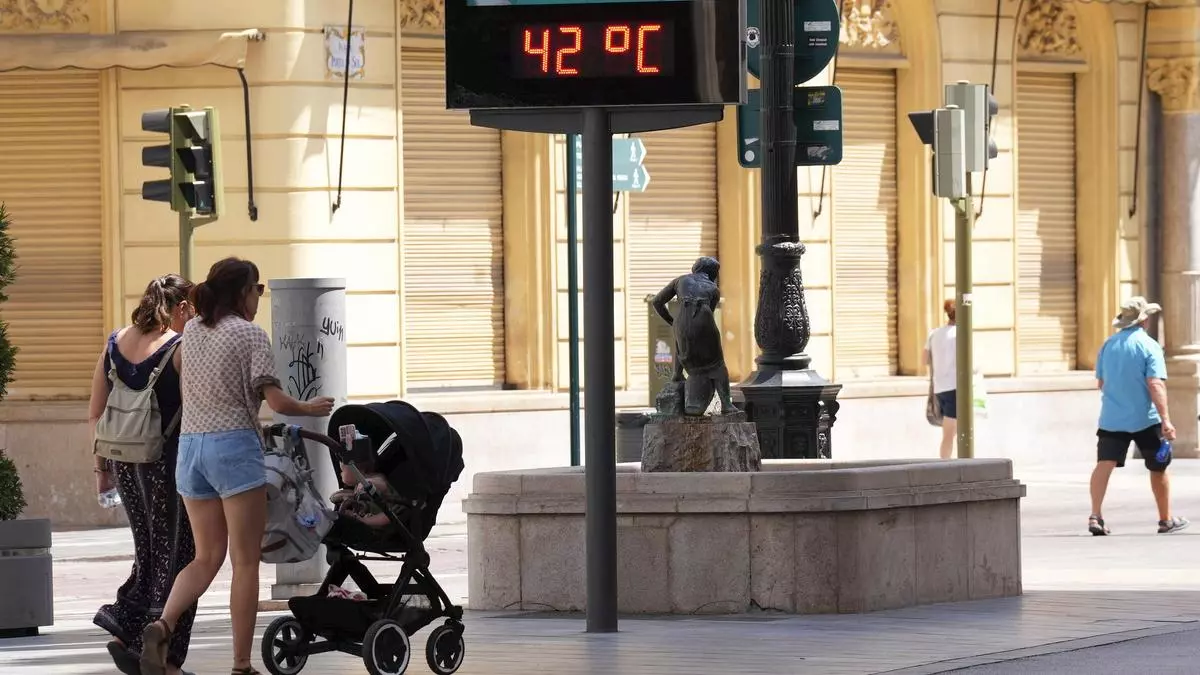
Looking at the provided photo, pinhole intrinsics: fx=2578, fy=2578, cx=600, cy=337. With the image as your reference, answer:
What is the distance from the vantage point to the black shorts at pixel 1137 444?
17.5 metres

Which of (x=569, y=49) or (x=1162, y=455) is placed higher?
(x=569, y=49)

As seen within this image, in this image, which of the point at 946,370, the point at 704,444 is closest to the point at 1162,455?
the point at 946,370

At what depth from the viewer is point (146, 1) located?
20.4 m

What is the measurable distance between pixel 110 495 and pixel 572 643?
204 cm

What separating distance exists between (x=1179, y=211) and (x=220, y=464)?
61.4 feet

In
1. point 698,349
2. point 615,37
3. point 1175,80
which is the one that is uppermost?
point 1175,80

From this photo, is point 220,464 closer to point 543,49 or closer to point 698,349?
point 543,49

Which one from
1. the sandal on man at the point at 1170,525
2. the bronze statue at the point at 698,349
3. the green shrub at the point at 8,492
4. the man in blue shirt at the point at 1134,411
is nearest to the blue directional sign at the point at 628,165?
the man in blue shirt at the point at 1134,411

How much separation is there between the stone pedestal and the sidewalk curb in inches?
93.0

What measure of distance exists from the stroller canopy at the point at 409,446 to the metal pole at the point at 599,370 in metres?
1.20

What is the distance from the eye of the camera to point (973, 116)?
17.6 meters

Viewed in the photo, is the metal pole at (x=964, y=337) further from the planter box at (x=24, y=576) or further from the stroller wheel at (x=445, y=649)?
the stroller wheel at (x=445, y=649)

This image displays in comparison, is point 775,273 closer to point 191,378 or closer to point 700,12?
point 700,12

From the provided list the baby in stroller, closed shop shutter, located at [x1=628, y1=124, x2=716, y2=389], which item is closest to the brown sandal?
the baby in stroller
